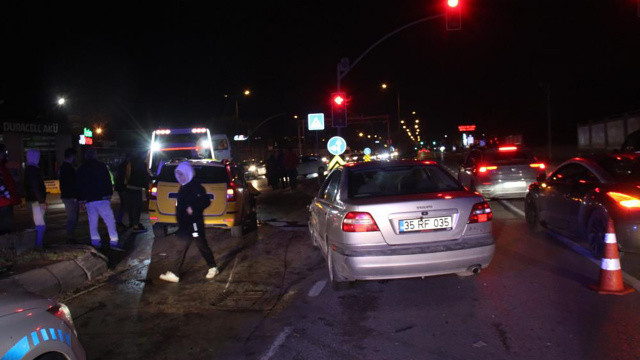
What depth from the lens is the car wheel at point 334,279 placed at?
5852mm

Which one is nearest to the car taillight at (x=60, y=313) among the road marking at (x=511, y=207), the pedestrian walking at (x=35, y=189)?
the pedestrian walking at (x=35, y=189)

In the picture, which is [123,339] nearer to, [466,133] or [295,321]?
[295,321]

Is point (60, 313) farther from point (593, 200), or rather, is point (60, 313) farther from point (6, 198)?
point (593, 200)

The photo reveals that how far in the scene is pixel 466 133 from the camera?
10438cm

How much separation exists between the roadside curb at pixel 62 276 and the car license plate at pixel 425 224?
4.04m

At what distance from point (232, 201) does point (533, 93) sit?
197 feet

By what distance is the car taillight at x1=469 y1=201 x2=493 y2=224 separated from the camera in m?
5.63

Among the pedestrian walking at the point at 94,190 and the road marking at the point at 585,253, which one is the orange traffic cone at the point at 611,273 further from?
the pedestrian walking at the point at 94,190

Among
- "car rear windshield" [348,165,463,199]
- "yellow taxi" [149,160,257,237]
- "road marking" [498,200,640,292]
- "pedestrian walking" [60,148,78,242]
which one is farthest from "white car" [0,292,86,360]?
"yellow taxi" [149,160,257,237]

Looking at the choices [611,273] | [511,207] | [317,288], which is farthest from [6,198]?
[511,207]

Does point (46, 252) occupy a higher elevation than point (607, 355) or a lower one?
higher

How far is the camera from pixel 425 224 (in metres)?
5.53

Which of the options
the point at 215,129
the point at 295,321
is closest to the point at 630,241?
the point at 295,321

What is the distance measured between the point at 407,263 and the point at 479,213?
3.23 ft
